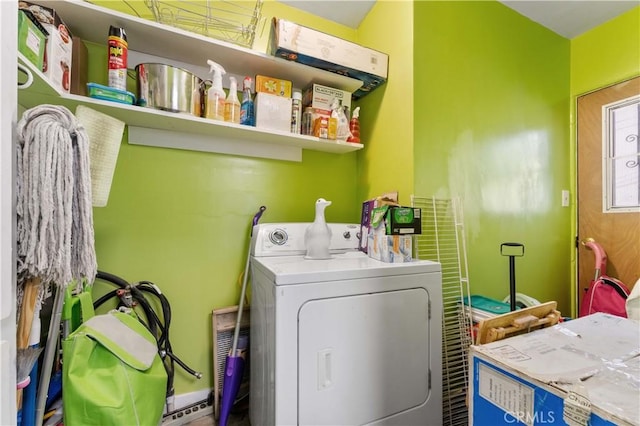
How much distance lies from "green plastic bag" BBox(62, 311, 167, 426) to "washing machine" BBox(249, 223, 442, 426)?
452 millimetres

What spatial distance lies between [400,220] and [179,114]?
4.07ft

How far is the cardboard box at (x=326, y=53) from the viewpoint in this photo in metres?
1.50

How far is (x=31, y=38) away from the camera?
0.96 m

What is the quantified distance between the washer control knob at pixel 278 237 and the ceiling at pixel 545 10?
1.65 m

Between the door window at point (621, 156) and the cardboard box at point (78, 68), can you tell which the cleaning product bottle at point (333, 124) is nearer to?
the cardboard box at point (78, 68)

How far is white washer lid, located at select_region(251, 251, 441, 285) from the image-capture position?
3.40 ft

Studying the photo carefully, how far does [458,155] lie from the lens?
1812 millimetres

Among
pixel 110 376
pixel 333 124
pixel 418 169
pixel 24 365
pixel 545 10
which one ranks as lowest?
pixel 110 376

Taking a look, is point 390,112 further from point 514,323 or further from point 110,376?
point 110,376

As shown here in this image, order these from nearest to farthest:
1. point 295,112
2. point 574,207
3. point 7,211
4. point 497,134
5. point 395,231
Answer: point 7,211 < point 395,231 < point 295,112 < point 497,134 < point 574,207

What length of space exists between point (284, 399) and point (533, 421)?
0.76 m

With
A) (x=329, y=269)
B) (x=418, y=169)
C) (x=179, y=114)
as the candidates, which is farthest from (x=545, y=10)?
(x=179, y=114)

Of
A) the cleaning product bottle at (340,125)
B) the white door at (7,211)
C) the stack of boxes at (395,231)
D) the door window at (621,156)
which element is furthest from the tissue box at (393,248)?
the door window at (621,156)

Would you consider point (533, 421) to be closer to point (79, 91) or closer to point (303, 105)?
point (303, 105)
